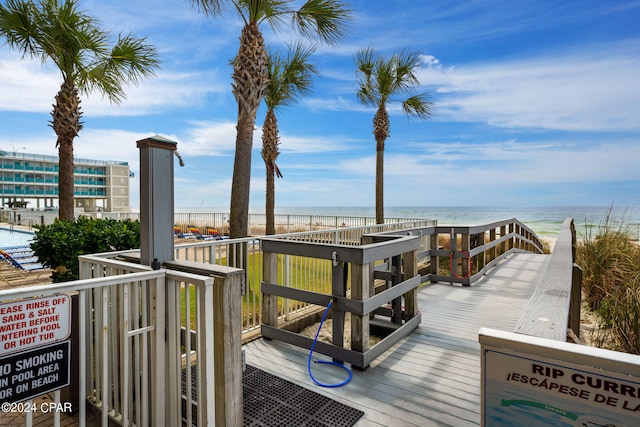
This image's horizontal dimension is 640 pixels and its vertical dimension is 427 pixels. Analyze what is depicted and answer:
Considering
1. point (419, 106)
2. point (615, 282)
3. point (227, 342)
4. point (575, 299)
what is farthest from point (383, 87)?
point (227, 342)

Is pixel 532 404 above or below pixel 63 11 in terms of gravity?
below

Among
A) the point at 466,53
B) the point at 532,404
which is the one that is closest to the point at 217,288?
the point at 532,404

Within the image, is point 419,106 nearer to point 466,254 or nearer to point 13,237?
point 466,254

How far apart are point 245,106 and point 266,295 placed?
442cm

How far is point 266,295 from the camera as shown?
12.6 ft

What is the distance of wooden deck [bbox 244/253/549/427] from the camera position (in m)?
2.50

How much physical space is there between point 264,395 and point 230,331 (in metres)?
1.05

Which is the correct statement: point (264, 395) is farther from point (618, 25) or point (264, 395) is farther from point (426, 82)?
point (618, 25)

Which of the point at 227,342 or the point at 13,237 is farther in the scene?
the point at 13,237

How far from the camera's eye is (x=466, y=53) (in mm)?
19219

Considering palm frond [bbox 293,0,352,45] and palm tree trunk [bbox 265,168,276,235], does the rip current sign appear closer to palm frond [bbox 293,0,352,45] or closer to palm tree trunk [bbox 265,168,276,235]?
palm frond [bbox 293,0,352,45]

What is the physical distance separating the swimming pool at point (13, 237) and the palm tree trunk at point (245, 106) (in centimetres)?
1451

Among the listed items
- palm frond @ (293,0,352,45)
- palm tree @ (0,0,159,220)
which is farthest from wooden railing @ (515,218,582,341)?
palm tree @ (0,0,159,220)

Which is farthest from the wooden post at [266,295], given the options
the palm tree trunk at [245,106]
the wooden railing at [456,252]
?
the palm tree trunk at [245,106]
